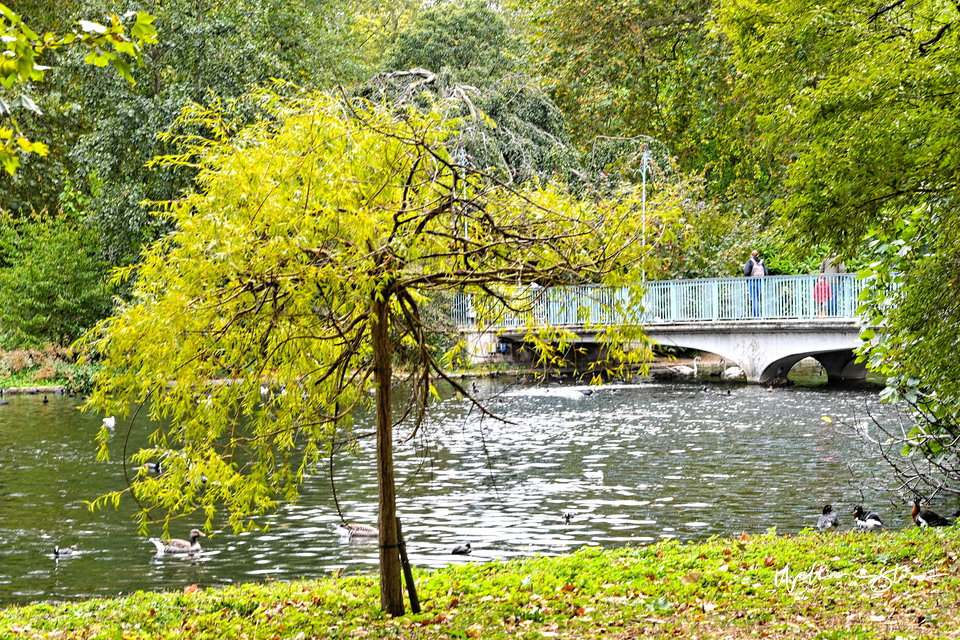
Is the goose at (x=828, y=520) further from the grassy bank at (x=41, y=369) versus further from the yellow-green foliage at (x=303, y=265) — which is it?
the grassy bank at (x=41, y=369)

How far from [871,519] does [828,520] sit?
50cm

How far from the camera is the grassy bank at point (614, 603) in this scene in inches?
277

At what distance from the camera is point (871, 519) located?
494 inches

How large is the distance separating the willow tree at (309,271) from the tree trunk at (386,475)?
0.5 inches

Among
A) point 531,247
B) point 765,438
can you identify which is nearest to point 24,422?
point 765,438

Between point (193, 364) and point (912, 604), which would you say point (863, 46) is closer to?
point (912, 604)

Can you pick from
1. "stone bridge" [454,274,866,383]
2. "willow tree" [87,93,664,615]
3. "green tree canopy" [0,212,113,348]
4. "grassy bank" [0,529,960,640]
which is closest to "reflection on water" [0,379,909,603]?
"willow tree" [87,93,664,615]

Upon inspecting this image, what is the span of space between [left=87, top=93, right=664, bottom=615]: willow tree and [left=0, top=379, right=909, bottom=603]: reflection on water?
1.03 meters

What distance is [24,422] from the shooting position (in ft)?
84.9

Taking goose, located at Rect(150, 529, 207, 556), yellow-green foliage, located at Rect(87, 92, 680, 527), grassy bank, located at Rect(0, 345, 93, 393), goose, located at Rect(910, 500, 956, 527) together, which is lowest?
goose, located at Rect(150, 529, 207, 556)

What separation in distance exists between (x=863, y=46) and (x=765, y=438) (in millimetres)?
14265

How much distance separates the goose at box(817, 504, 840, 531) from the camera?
12.7m

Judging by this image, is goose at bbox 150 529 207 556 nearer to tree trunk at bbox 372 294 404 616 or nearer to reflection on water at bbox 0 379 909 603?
reflection on water at bbox 0 379 909 603

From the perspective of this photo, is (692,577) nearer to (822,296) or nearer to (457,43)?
(822,296)
